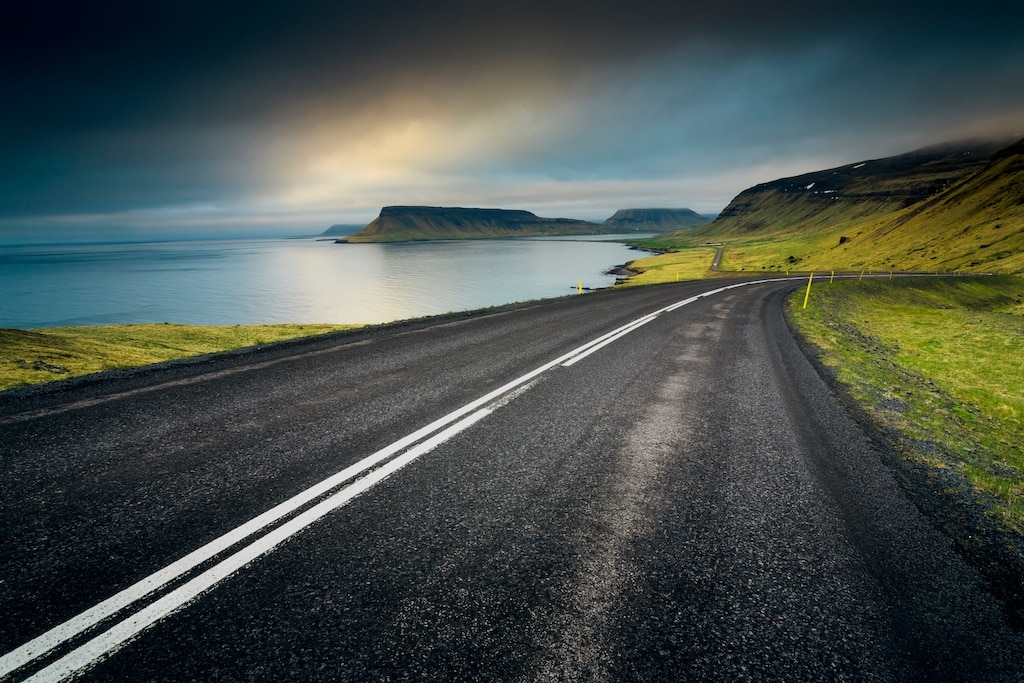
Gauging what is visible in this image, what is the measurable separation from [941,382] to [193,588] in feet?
46.7

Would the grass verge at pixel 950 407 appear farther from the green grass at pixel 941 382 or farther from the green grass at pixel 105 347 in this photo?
the green grass at pixel 105 347

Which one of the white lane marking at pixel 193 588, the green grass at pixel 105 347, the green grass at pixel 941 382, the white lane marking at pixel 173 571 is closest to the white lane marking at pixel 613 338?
the white lane marking at pixel 173 571

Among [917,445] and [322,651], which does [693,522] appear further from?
[917,445]

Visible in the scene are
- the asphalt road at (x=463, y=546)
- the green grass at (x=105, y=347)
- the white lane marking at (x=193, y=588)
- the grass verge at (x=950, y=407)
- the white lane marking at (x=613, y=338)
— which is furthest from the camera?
the green grass at (x=105, y=347)

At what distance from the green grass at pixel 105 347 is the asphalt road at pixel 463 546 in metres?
7.33

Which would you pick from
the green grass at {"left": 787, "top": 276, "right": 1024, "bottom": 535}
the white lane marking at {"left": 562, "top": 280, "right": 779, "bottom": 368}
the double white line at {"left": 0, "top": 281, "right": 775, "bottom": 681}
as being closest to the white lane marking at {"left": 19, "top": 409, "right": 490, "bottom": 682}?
the double white line at {"left": 0, "top": 281, "right": 775, "bottom": 681}

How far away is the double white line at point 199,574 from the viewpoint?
2053 mm

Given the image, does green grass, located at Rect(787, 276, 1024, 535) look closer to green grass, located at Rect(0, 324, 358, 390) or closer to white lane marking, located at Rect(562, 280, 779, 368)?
white lane marking, located at Rect(562, 280, 779, 368)

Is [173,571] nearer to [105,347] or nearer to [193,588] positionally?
[193,588]

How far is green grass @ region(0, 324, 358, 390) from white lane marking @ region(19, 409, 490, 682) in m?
8.69

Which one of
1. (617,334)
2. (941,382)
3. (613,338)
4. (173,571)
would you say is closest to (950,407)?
(941,382)

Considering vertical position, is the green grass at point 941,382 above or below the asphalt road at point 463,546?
below

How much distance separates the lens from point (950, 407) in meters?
7.50

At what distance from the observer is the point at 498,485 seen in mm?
3934
